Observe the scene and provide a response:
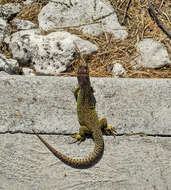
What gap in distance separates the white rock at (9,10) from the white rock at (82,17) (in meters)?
0.45

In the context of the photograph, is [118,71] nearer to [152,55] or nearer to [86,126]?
[152,55]

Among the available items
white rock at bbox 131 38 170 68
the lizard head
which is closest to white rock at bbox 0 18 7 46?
the lizard head

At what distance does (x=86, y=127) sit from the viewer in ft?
11.6

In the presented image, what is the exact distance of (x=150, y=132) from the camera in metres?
3.61

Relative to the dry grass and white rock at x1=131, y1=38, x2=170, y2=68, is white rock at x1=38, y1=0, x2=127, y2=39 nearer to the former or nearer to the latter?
the dry grass

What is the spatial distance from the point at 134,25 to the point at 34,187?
3097mm

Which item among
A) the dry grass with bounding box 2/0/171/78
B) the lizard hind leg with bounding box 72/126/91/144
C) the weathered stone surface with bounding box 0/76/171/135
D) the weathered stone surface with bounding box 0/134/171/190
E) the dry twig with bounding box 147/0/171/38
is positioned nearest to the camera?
the weathered stone surface with bounding box 0/134/171/190

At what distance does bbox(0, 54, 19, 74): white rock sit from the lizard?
108 cm

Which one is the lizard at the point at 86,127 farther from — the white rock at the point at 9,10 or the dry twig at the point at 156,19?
the white rock at the point at 9,10

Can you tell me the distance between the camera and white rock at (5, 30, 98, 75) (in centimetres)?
411

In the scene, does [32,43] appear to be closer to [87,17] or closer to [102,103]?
[87,17]

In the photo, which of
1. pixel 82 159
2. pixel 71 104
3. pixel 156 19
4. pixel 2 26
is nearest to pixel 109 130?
pixel 82 159

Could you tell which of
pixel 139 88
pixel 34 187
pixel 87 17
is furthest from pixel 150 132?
pixel 87 17

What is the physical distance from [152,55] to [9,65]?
7.41 ft
